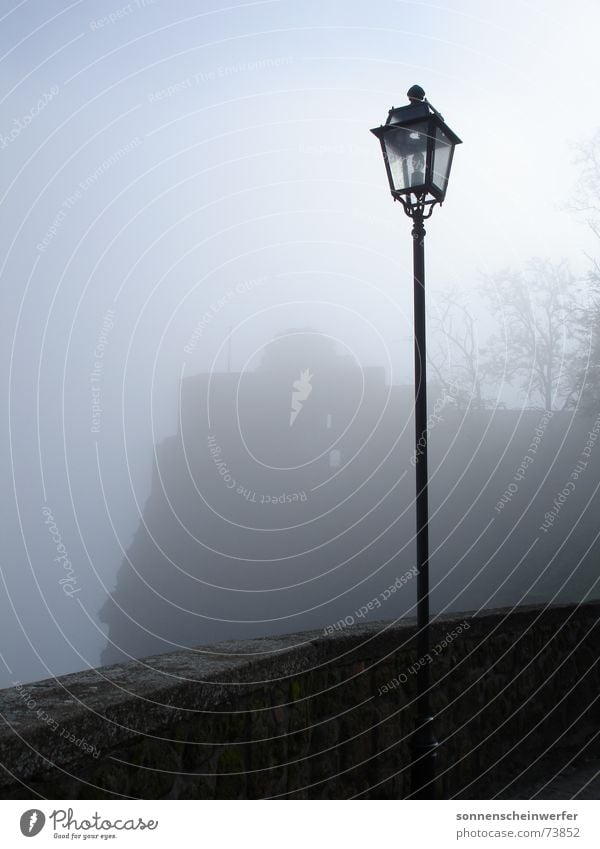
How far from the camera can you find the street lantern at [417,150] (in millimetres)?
4352

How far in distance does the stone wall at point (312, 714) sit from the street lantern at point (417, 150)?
247 centimetres

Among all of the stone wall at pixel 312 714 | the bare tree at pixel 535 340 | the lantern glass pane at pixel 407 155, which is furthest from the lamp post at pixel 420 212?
the bare tree at pixel 535 340

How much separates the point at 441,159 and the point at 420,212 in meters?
0.32

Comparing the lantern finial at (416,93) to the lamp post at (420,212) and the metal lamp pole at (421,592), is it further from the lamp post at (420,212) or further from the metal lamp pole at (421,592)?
the metal lamp pole at (421,592)

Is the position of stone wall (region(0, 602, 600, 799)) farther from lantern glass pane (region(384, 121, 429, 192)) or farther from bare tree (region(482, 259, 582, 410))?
bare tree (region(482, 259, 582, 410))

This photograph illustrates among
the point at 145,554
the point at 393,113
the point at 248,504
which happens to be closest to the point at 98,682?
the point at 393,113

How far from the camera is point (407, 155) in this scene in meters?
4.47

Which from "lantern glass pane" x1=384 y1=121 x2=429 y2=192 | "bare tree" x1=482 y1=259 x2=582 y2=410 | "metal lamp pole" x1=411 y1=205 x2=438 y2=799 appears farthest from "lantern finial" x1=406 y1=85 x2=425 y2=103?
"bare tree" x1=482 y1=259 x2=582 y2=410

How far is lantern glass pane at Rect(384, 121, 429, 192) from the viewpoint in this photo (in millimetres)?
4391

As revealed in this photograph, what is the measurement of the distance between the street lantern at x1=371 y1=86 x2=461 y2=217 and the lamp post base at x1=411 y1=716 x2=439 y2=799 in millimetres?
2835

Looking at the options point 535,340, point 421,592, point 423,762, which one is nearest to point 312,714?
point 423,762

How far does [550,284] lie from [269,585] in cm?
3329

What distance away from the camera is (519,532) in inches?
1246

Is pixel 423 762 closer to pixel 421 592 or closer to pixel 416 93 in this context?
pixel 421 592
